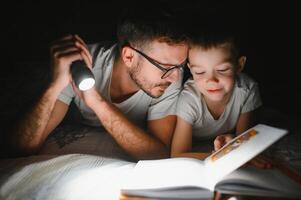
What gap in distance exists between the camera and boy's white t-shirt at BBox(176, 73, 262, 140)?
187cm

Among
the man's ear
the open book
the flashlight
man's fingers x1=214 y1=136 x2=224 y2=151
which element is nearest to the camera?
the open book

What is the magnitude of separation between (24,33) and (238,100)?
1.29 metres

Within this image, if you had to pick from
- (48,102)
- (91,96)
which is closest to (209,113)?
(91,96)

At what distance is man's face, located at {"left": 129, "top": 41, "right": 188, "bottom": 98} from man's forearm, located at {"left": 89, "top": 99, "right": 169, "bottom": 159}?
0.21m

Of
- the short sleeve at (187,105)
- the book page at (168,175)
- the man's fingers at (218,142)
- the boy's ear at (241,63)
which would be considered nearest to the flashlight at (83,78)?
the book page at (168,175)

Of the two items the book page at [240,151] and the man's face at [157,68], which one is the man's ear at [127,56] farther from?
the book page at [240,151]

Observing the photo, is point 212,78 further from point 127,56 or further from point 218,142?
point 127,56

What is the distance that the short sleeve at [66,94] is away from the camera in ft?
6.01

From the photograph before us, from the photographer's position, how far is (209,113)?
1911mm

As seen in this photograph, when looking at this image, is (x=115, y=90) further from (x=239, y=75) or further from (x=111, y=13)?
(x=239, y=75)

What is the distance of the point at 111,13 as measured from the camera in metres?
1.80

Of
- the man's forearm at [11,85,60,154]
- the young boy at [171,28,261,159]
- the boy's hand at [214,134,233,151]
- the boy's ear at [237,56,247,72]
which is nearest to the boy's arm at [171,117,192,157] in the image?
the young boy at [171,28,261,159]

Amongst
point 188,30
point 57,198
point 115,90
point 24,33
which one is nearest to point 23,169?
point 57,198

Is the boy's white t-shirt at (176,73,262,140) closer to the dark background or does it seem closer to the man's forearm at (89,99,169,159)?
the dark background
